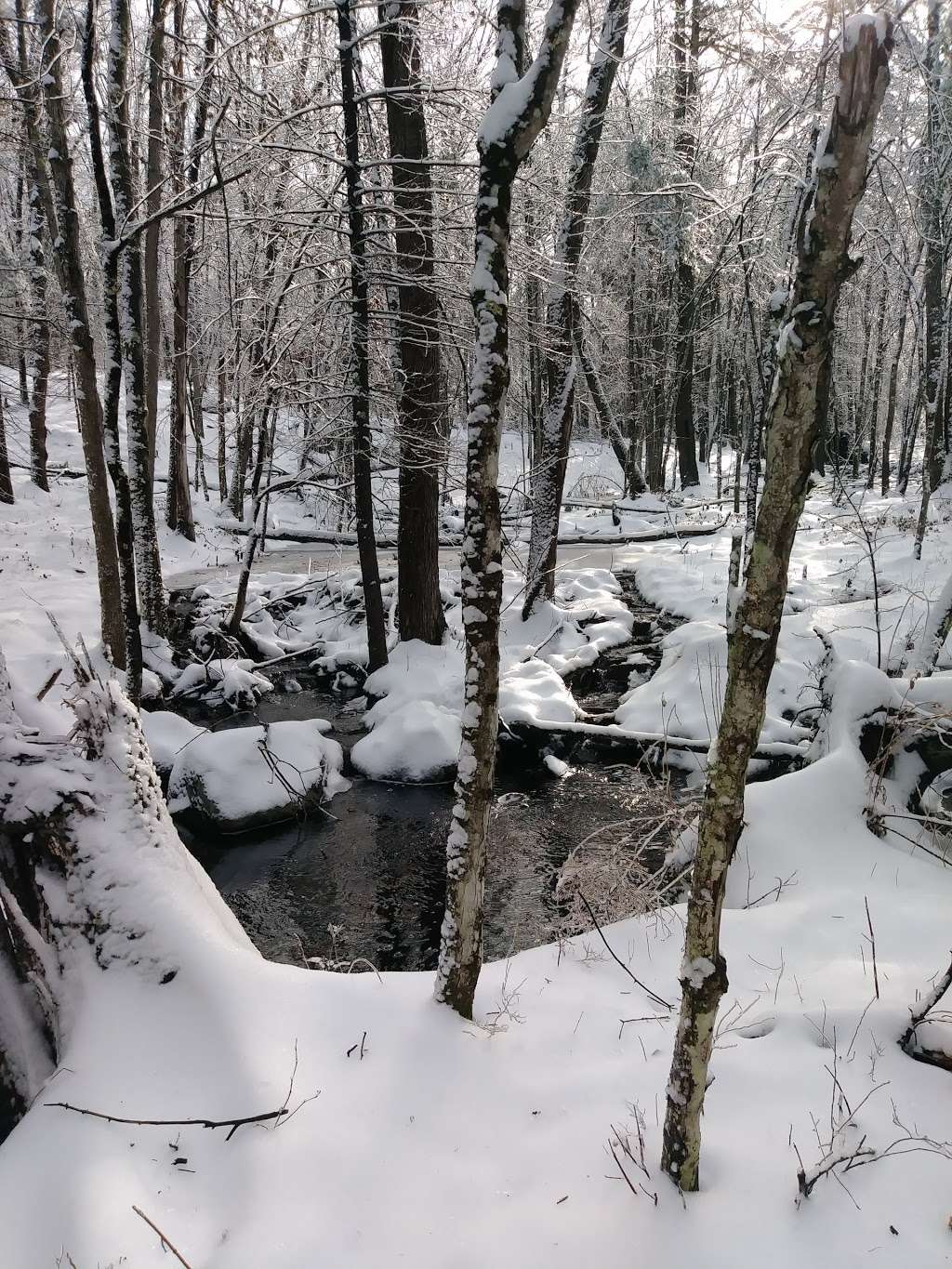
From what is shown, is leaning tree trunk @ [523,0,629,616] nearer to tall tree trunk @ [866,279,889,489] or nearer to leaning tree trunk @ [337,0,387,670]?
leaning tree trunk @ [337,0,387,670]

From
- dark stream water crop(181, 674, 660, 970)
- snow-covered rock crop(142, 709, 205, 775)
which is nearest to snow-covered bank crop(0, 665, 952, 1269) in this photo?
dark stream water crop(181, 674, 660, 970)

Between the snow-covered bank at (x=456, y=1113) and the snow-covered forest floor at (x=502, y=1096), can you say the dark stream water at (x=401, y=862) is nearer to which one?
the snow-covered forest floor at (x=502, y=1096)

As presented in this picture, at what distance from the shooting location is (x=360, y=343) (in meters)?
8.25

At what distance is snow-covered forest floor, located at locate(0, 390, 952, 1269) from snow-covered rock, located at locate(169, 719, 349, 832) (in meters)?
3.44

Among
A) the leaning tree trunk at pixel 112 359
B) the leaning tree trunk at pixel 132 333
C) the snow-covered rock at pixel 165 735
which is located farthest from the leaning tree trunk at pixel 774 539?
the leaning tree trunk at pixel 132 333

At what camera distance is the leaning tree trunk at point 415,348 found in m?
7.55

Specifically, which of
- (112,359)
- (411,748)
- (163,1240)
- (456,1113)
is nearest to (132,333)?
(112,359)

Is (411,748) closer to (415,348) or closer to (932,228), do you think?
(415,348)

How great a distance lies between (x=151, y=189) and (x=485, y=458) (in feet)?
26.8

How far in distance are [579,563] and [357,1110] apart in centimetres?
1336

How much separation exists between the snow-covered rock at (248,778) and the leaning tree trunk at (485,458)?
166 inches

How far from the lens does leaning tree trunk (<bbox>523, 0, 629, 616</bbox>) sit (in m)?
9.49

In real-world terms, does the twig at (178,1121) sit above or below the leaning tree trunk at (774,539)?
below

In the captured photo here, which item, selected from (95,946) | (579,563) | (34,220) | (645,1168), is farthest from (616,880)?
(34,220)
